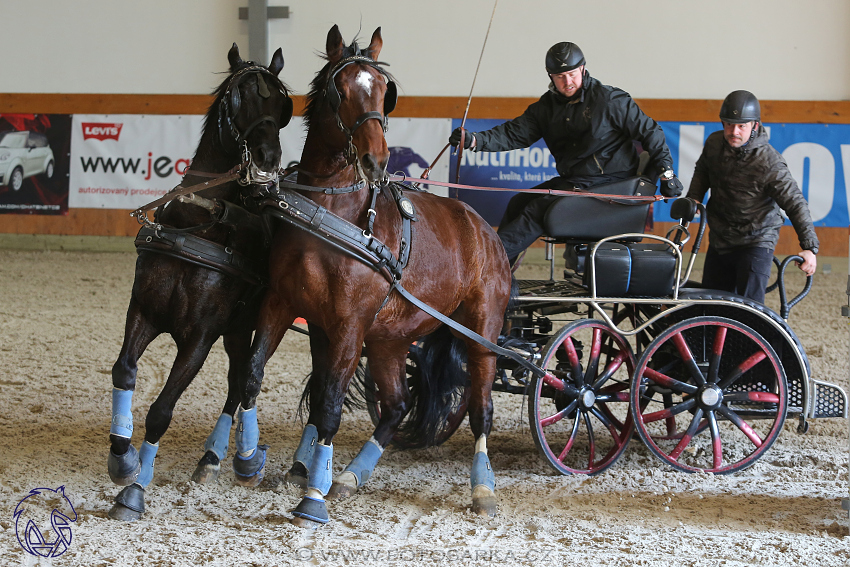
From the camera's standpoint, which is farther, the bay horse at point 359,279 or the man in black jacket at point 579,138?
the man in black jacket at point 579,138

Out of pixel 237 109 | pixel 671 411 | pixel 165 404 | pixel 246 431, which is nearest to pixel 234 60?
pixel 237 109

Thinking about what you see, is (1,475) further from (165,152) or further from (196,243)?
(165,152)

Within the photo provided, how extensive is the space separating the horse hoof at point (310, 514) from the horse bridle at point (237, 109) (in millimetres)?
1359

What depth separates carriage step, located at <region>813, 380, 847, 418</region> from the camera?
3732 millimetres

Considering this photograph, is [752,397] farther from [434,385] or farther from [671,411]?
[434,385]

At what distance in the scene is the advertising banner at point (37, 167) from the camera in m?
10.1

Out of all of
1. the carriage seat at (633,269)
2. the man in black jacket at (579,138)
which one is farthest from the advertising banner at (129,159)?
the carriage seat at (633,269)

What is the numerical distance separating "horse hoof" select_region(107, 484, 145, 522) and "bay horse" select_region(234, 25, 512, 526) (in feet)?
1.37

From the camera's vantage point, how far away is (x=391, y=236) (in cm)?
308

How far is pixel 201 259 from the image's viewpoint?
291cm

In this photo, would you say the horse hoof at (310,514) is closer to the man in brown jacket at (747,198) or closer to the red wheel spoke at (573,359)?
the red wheel spoke at (573,359)

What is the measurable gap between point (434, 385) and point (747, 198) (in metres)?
1.92

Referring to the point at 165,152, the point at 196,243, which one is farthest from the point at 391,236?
the point at 165,152

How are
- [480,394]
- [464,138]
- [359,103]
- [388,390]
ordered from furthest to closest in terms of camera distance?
1. [464,138]
2. [388,390]
3. [480,394]
4. [359,103]
